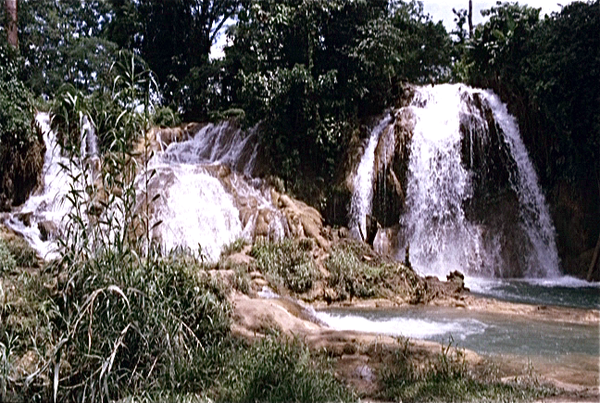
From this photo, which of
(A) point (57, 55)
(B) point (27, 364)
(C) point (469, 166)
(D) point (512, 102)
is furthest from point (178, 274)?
(A) point (57, 55)

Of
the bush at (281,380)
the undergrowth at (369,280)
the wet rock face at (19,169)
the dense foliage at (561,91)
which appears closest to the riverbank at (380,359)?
the bush at (281,380)

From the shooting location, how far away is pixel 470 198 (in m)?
14.8

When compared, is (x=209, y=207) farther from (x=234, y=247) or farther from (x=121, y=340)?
(x=121, y=340)

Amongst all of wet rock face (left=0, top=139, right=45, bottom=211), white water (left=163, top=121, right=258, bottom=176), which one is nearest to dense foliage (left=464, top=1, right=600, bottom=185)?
white water (left=163, top=121, right=258, bottom=176)

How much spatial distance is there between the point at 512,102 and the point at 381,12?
189 inches

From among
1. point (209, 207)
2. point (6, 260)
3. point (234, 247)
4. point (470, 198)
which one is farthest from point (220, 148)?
point (6, 260)

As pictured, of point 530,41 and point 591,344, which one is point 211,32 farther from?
point 591,344

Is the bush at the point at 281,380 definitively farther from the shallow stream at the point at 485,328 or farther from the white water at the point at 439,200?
the white water at the point at 439,200

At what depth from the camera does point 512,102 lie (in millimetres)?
15570

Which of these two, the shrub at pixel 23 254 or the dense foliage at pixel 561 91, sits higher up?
the dense foliage at pixel 561 91

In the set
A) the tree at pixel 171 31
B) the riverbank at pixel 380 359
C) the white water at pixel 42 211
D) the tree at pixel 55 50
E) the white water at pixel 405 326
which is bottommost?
the white water at pixel 405 326

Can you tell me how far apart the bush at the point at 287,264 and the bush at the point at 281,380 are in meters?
5.03

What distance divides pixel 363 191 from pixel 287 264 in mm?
5052

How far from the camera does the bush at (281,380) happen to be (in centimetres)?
399
